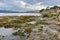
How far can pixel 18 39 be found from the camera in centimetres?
1636

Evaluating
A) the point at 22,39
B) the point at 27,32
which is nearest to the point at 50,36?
the point at 22,39

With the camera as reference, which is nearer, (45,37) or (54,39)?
(54,39)

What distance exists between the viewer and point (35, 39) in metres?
14.5

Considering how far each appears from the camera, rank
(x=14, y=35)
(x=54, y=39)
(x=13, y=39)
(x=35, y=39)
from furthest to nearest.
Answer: (x=14, y=35), (x=13, y=39), (x=35, y=39), (x=54, y=39)

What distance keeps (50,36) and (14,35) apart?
4491mm

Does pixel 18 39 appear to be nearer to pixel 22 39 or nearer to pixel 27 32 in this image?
pixel 22 39

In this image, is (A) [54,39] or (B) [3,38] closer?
(A) [54,39]


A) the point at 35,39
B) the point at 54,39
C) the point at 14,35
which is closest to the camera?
the point at 54,39

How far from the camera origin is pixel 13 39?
1625 cm

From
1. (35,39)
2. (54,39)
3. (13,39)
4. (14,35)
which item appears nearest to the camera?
(54,39)

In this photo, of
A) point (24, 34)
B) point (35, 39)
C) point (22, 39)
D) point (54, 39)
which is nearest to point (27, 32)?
point (24, 34)

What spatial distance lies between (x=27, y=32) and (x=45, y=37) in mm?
4241

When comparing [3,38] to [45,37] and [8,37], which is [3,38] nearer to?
[8,37]

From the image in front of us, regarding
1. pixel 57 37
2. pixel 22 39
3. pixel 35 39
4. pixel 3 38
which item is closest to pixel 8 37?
pixel 3 38
